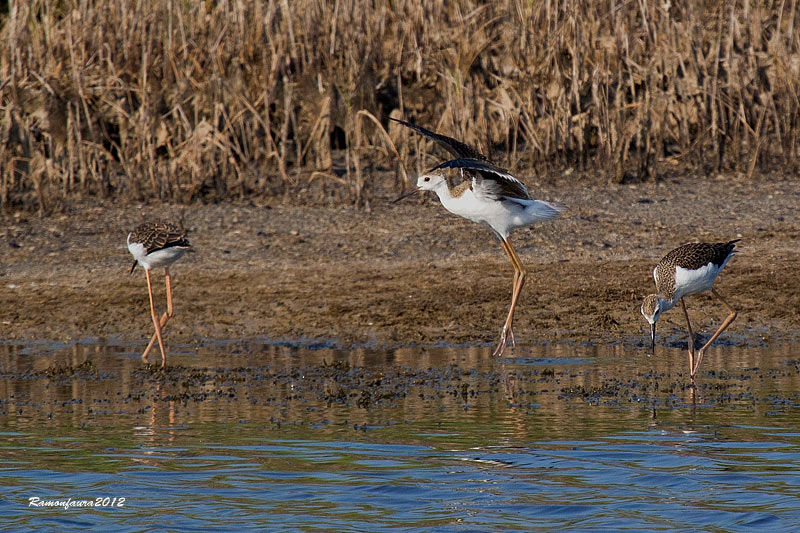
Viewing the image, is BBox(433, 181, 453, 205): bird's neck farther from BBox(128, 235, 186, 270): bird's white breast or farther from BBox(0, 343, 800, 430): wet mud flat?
BBox(128, 235, 186, 270): bird's white breast

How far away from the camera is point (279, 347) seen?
9898 mm

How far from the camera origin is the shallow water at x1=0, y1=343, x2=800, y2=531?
18.4 feet

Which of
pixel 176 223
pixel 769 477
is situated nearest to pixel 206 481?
pixel 769 477

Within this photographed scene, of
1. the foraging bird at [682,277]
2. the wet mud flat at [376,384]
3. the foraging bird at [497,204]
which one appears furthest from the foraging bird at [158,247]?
the foraging bird at [682,277]

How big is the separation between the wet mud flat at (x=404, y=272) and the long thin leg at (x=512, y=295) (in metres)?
0.32

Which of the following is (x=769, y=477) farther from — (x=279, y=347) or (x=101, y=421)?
(x=279, y=347)

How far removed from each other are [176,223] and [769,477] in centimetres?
820

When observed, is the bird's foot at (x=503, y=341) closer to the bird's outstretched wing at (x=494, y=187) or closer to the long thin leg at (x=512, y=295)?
the long thin leg at (x=512, y=295)

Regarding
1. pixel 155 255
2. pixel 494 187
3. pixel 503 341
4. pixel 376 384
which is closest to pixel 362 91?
pixel 494 187

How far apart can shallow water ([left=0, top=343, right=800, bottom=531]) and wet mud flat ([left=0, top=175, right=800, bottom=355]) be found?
85 centimetres

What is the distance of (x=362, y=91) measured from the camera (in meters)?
14.5

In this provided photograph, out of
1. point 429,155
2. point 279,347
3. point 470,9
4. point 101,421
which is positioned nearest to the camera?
point 101,421

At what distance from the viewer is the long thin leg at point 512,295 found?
9359 millimetres

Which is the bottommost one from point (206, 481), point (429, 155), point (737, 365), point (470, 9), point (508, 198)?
point (206, 481)
